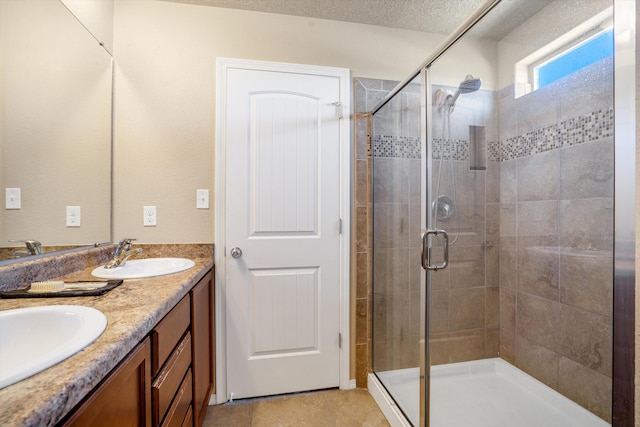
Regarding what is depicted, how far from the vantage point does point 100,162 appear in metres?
1.58

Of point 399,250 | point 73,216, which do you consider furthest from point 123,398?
point 399,250

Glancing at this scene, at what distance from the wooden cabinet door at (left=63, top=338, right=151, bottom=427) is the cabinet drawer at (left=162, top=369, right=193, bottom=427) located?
8.1 inches

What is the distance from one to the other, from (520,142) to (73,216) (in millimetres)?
2339

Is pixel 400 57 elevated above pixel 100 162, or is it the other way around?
pixel 400 57

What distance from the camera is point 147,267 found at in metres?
1.55

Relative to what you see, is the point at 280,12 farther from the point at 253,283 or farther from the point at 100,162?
the point at 253,283

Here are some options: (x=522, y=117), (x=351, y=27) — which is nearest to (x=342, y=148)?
(x=351, y=27)

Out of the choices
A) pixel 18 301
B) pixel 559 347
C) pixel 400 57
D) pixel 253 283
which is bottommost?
pixel 559 347

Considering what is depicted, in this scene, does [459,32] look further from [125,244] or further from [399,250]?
[125,244]

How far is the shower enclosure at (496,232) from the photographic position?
1.14 metres

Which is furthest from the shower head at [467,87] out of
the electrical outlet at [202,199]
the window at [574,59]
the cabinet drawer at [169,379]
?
the cabinet drawer at [169,379]

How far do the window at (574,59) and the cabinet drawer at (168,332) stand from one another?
59.0 inches

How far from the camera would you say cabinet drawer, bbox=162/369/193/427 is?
950 millimetres

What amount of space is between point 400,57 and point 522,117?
997 millimetres
